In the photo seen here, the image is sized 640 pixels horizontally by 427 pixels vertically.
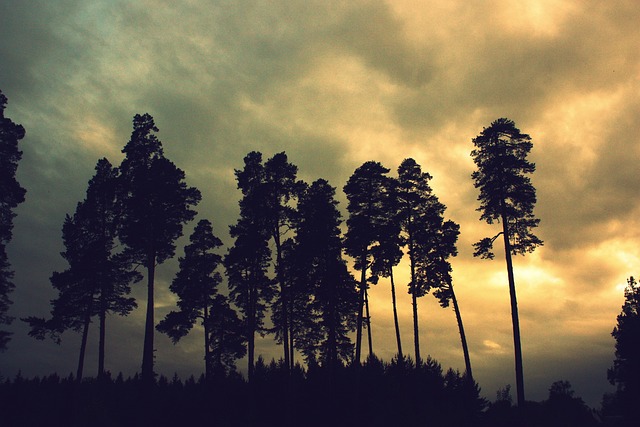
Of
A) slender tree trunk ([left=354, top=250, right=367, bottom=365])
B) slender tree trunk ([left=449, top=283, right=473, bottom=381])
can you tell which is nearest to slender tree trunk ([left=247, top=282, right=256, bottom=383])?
slender tree trunk ([left=354, top=250, right=367, bottom=365])

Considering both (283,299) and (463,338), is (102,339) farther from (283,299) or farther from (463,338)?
(463,338)

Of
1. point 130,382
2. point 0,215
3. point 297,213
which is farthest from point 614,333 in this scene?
point 0,215

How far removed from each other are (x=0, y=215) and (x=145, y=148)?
9891 mm

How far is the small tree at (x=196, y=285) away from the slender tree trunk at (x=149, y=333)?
11510 millimetres

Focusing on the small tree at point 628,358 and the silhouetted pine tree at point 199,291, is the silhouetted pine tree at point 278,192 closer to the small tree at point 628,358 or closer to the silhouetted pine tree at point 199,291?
the silhouetted pine tree at point 199,291

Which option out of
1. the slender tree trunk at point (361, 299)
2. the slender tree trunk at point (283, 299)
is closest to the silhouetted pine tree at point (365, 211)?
the slender tree trunk at point (361, 299)

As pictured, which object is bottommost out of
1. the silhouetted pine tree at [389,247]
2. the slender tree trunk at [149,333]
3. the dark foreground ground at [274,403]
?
the dark foreground ground at [274,403]

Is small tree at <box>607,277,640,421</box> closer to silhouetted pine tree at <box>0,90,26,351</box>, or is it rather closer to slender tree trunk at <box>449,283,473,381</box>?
slender tree trunk at <box>449,283,473,381</box>

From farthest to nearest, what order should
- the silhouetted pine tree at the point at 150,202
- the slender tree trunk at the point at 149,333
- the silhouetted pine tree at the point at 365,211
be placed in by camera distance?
the silhouetted pine tree at the point at 365,211
the silhouetted pine tree at the point at 150,202
the slender tree trunk at the point at 149,333

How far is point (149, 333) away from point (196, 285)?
1447cm

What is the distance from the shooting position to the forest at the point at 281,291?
25.5 m

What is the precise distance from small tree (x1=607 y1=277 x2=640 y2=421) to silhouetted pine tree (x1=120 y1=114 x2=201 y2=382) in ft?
117

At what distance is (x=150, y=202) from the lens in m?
32.9

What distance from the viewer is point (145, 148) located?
1352 inches
